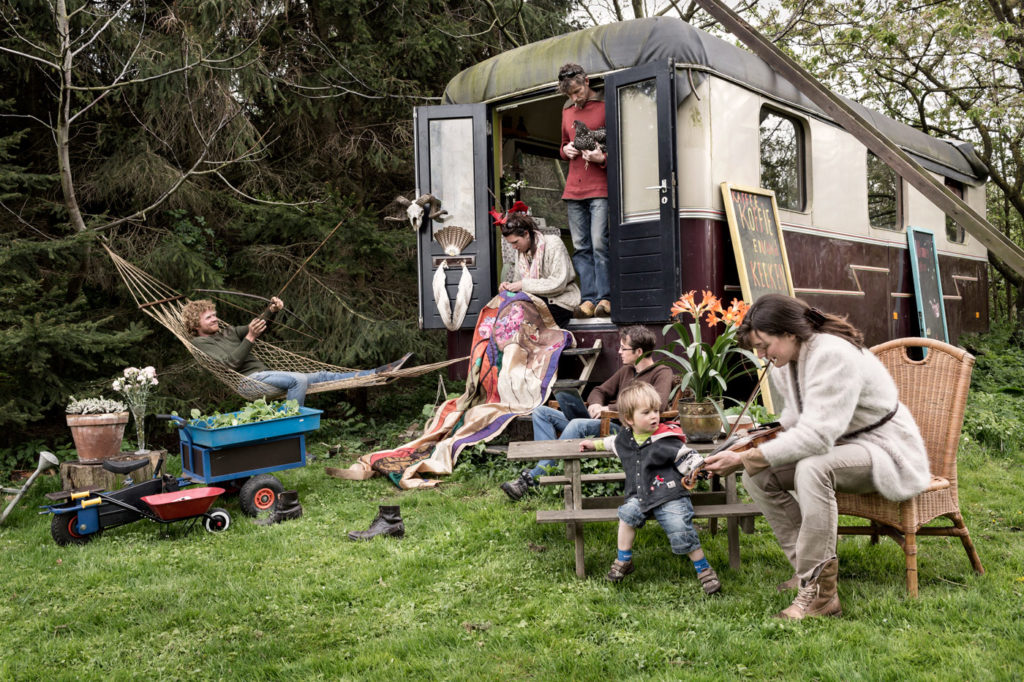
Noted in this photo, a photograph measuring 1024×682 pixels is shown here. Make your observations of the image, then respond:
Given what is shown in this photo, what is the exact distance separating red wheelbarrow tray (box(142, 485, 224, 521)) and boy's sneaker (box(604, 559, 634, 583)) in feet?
7.54

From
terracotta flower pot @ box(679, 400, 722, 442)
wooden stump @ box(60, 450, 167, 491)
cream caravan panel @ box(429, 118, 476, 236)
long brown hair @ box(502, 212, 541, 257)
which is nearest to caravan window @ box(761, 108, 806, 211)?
long brown hair @ box(502, 212, 541, 257)

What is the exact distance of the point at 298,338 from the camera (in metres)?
8.51

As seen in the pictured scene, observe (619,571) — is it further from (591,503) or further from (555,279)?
(555,279)

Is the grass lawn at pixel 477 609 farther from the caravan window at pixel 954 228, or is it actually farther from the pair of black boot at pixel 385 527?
the caravan window at pixel 954 228

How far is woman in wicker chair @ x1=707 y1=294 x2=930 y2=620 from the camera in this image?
2.85 m

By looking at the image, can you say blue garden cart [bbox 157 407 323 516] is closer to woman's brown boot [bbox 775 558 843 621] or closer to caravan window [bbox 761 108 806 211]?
woman's brown boot [bbox 775 558 843 621]

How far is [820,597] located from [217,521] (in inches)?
125

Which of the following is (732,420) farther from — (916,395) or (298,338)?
(298,338)

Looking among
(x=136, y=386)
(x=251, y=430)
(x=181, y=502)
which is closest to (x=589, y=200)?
(x=251, y=430)

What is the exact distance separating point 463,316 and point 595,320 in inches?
44.9

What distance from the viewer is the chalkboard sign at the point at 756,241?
590 cm

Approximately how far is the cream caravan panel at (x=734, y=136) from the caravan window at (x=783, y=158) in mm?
228

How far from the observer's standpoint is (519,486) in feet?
16.0

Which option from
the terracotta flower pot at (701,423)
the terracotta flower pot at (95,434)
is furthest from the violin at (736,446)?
the terracotta flower pot at (95,434)
